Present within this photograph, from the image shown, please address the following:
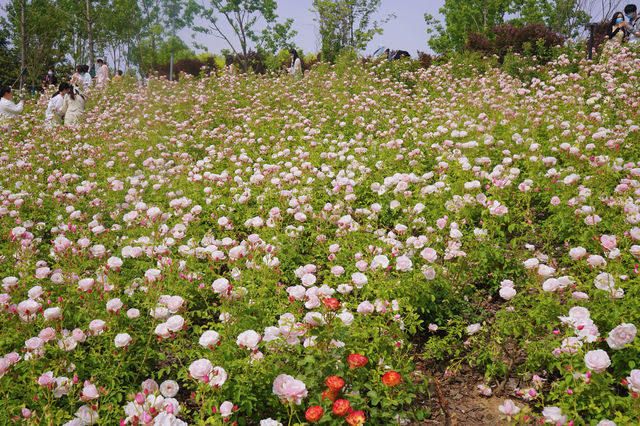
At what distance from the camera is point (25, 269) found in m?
2.98

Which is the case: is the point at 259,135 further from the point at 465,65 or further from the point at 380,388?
the point at 465,65

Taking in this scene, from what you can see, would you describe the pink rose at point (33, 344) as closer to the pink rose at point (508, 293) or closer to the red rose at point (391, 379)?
the red rose at point (391, 379)

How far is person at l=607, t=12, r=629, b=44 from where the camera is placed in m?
9.98

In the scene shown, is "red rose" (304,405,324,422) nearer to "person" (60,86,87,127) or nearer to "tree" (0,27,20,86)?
"person" (60,86,87,127)

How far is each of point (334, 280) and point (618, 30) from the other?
38.9ft

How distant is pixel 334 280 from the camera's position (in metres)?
3.11

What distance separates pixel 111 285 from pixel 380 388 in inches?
76.7

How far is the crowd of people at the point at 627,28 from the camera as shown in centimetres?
976

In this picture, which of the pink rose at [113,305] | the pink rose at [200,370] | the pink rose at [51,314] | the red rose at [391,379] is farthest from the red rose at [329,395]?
the pink rose at [51,314]

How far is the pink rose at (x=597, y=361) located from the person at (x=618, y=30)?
11226 millimetres

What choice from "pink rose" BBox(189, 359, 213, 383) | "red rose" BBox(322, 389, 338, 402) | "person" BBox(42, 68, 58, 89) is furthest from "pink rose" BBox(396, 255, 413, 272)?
"person" BBox(42, 68, 58, 89)

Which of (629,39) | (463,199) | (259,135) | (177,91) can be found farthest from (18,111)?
(629,39)

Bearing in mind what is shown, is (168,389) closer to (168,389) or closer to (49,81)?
(168,389)

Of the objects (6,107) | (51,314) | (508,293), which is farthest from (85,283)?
(6,107)
